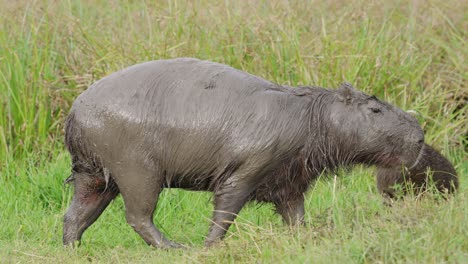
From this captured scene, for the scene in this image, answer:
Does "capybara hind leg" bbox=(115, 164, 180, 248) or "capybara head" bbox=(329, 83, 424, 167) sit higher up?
"capybara head" bbox=(329, 83, 424, 167)

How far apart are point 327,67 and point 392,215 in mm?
2922

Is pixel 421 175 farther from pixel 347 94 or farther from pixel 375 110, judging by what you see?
pixel 347 94

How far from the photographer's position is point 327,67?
741 cm

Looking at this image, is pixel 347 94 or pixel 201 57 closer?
pixel 347 94

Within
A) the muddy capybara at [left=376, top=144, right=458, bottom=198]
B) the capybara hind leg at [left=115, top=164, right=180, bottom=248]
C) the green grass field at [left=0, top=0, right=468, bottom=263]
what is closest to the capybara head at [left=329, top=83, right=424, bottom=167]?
the muddy capybara at [left=376, top=144, right=458, bottom=198]

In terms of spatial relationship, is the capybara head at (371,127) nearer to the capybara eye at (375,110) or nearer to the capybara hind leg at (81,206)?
the capybara eye at (375,110)

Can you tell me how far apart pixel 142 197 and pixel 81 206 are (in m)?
0.51

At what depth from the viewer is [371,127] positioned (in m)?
5.45

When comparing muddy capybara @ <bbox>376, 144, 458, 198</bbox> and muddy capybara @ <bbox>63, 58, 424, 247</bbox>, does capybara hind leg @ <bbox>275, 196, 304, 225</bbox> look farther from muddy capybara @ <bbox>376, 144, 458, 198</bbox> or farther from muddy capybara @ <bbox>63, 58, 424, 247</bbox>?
muddy capybara @ <bbox>376, 144, 458, 198</bbox>

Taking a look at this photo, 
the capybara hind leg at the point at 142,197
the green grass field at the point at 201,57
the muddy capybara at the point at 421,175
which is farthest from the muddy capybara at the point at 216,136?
the green grass field at the point at 201,57

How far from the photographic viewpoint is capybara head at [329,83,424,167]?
545 centimetres

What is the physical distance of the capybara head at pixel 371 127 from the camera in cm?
545

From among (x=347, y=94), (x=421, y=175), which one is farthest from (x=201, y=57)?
(x=421, y=175)

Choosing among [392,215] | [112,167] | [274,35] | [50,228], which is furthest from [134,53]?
[392,215]
